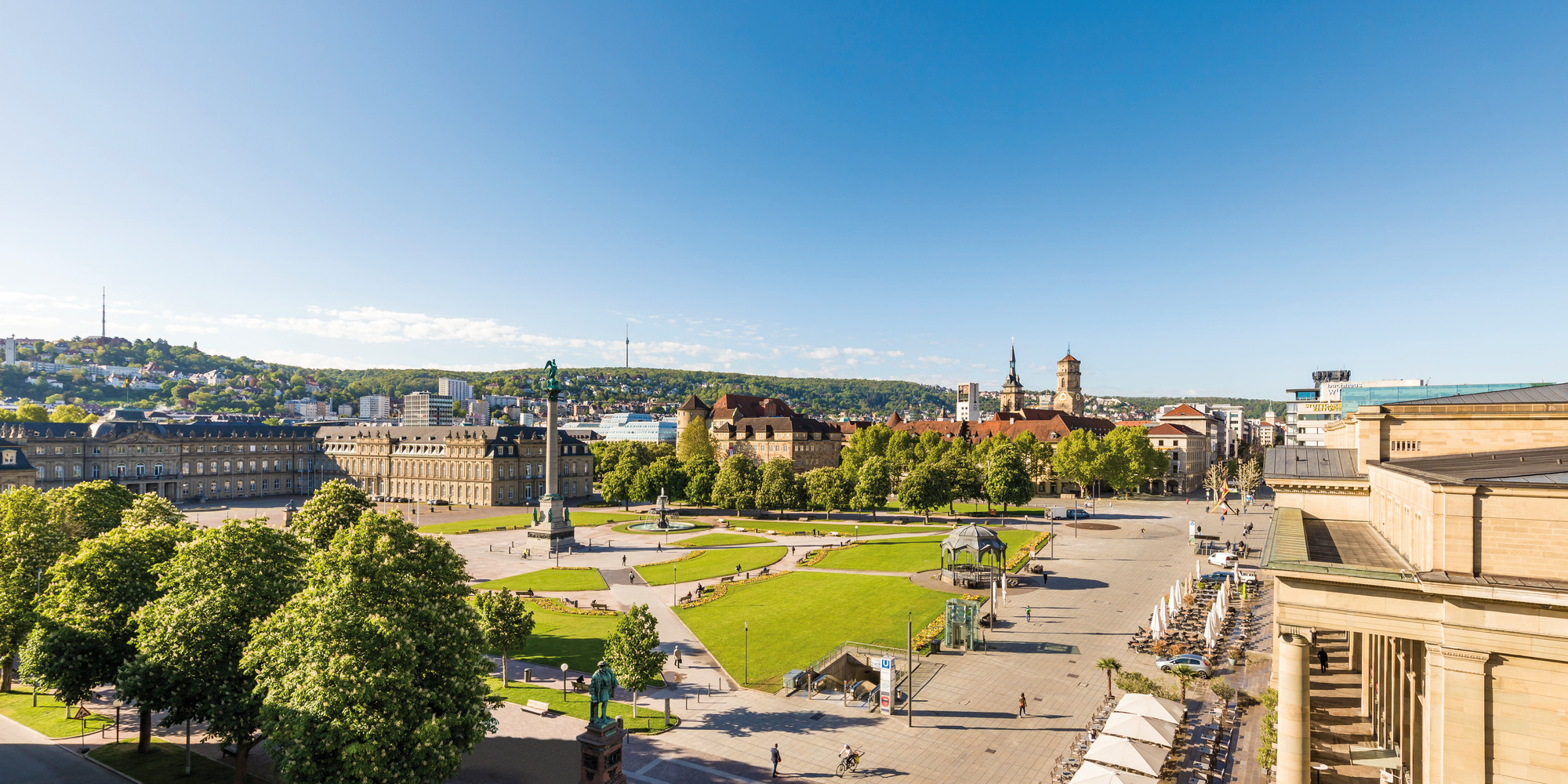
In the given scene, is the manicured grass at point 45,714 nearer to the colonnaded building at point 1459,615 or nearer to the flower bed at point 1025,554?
the colonnaded building at point 1459,615

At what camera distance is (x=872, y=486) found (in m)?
91.8

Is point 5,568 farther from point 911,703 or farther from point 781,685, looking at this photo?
point 911,703

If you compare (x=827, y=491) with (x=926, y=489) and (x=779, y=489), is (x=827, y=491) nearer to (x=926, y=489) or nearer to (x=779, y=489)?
(x=779, y=489)

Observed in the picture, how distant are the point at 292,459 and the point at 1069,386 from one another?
6559 inches

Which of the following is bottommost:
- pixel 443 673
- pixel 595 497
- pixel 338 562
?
pixel 595 497

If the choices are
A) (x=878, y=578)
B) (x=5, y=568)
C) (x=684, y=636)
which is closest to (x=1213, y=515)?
(x=878, y=578)

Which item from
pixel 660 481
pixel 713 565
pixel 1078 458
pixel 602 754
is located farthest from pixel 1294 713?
pixel 1078 458

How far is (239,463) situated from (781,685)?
131 meters

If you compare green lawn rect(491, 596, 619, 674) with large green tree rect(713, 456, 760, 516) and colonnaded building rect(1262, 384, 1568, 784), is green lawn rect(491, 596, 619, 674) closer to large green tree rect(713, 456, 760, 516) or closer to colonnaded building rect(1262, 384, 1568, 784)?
colonnaded building rect(1262, 384, 1568, 784)

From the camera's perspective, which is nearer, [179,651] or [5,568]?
[179,651]

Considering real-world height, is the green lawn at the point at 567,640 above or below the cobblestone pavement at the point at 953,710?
below

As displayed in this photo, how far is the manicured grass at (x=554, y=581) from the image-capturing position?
57.5m

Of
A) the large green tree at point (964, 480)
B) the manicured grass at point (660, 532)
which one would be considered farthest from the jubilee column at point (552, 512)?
the large green tree at point (964, 480)

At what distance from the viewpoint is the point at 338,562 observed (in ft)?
78.0
